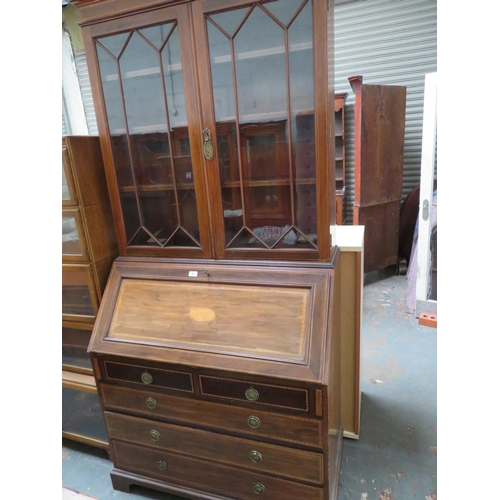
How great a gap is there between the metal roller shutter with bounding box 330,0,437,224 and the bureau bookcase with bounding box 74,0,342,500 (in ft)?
8.73

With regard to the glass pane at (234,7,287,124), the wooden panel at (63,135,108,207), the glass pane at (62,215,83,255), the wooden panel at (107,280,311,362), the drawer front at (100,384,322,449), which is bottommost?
the drawer front at (100,384,322,449)

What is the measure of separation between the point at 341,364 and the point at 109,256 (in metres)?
1.18

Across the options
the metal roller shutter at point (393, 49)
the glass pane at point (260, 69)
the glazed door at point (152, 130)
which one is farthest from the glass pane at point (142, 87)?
the metal roller shutter at point (393, 49)

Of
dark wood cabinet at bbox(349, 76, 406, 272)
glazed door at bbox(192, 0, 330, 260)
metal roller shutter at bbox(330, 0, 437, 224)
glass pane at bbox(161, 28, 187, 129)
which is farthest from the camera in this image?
metal roller shutter at bbox(330, 0, 437, 224)

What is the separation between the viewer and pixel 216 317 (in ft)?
4.18

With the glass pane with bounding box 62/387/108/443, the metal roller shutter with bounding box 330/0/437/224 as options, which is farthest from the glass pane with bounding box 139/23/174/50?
the metal roller shutter with bounding box 330/0/437/224

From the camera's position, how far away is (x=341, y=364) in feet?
5.30

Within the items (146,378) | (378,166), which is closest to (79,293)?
(146,378)

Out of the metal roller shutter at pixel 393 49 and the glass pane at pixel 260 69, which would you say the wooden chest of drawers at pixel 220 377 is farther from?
the metal roller shutter at pixel 393 49

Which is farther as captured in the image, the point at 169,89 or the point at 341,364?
the point at 341,364

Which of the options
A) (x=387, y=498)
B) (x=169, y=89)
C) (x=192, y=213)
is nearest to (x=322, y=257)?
(x=192, y=213)

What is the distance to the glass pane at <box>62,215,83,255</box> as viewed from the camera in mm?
1455

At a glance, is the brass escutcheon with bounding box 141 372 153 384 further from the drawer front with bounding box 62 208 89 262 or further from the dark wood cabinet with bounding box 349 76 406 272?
the dark wood cabinet with bounding box 349 76 406 272

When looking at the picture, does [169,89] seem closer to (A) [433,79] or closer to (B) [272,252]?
(B) [272,252]
